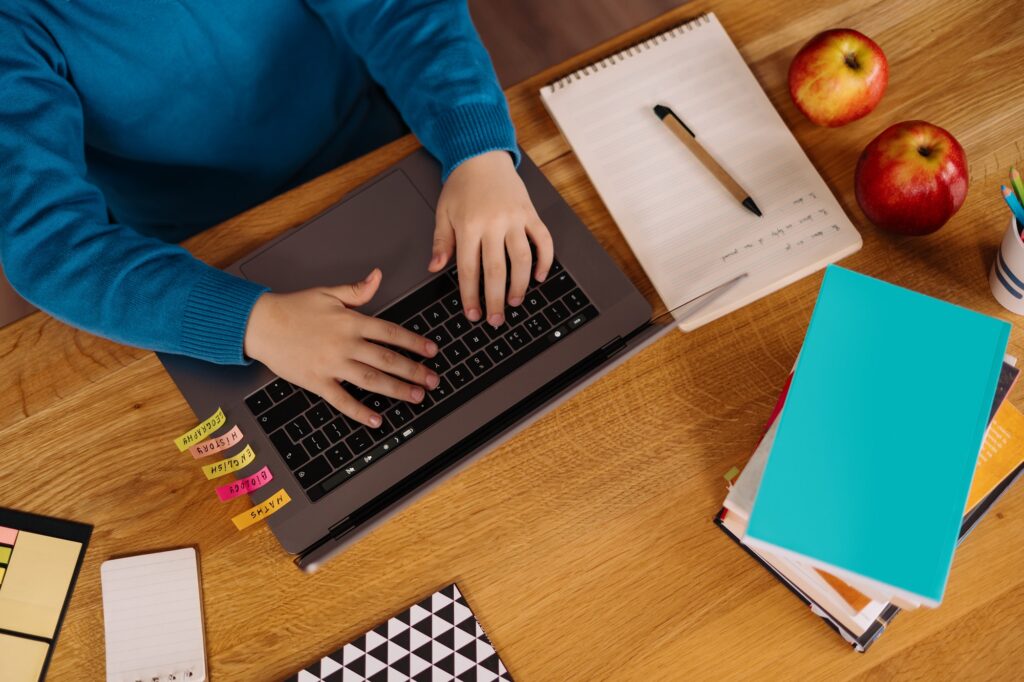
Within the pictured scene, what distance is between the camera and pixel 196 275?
0.74 meters

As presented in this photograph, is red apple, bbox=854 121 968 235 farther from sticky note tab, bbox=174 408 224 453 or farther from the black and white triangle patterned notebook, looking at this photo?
sticky note tab, bbox=174 408 224 453

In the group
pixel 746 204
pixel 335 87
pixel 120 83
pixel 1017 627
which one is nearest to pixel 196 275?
pixel 120 83

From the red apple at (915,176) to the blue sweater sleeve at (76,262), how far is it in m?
0.61

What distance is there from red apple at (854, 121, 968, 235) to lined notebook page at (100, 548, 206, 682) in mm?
736

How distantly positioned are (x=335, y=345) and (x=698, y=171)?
0.41m

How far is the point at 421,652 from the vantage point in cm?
67

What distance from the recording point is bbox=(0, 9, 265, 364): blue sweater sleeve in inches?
28.5

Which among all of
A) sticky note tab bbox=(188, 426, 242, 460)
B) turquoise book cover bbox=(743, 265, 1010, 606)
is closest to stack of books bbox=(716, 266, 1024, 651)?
turquoise book cover bbox=(743, 265, 1010, 606)

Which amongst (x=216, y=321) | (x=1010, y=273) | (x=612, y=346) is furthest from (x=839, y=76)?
(x=216, y=321)

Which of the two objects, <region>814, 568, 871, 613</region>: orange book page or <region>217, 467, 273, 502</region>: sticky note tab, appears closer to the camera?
<region>814, 568, 871, 613</region>: orange book page

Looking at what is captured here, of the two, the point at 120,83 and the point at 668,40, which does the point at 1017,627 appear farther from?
the point at 120,83

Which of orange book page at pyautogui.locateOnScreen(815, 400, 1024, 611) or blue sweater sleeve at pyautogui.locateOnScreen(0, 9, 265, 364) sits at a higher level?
blue sweater sleeve at pyautogui.locateOnScreen(0, 9, 265, 364)

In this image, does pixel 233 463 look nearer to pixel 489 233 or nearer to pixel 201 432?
pixel 201 432

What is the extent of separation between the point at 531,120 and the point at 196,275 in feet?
1.27
